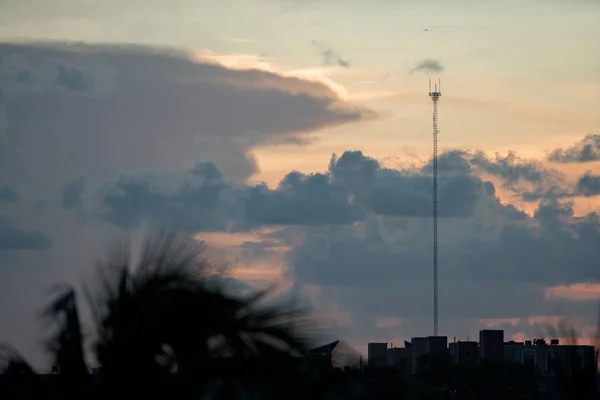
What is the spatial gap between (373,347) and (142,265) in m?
67.7

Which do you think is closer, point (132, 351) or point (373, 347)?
point (132, 351)

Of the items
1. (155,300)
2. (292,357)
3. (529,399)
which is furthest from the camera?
(529,399)

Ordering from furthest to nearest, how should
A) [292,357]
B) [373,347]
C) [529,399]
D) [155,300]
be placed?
[373,347], [529,399], [155,300], [292,357]

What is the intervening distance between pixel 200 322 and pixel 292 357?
822 millimetres

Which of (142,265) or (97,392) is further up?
(142,265)

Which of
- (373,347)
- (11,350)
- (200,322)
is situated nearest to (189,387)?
(200,322)

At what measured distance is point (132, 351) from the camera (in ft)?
28.6

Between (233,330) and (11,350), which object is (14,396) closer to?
(11,350)

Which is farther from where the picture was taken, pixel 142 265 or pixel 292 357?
pixel 142 265

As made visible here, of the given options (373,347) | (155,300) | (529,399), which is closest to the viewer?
(155,300)

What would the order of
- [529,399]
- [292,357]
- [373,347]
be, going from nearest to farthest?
1. [292,357]
2. [529,399]
3. [373,347]

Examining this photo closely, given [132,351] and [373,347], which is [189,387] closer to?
[132,351]

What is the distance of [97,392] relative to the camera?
8766 mm

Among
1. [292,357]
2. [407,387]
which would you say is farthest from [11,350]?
[407,387]
